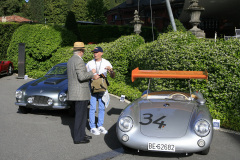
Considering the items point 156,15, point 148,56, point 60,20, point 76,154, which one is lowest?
point 76,154

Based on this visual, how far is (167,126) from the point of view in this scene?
492 centimetres

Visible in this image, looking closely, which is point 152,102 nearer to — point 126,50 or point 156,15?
point 126,50

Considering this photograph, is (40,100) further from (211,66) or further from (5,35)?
(5,35)

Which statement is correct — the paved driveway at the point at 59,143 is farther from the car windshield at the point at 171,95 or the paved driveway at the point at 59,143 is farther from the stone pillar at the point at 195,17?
the stone pillar at the point at 195,17

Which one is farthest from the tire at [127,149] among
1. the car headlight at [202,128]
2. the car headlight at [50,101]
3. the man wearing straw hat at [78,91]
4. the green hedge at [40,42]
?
the green hedge at [40,42]

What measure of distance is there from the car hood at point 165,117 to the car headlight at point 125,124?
0.20 m

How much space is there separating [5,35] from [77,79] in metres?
18.5

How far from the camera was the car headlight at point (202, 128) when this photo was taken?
4750mm

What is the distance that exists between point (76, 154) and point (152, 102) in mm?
1817

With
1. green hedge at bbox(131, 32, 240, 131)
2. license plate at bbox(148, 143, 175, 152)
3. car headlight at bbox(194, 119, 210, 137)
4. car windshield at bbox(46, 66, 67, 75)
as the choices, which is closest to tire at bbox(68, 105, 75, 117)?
car windshield at bbox(46, 66, 67, 75)

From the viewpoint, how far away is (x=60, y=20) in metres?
81.6

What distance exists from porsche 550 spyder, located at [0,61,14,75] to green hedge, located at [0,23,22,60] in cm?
436

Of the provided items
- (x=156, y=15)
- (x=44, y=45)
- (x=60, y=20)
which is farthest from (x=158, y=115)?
(x=60, y=20)

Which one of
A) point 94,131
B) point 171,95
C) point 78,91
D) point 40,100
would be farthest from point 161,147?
point 40,100
